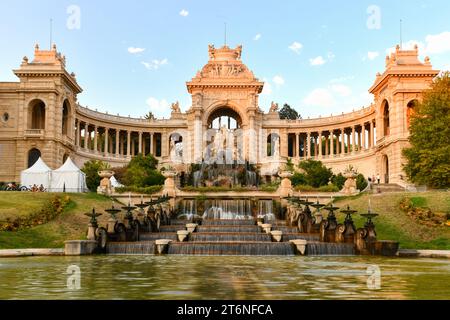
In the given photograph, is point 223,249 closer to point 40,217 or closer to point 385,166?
point 40,217

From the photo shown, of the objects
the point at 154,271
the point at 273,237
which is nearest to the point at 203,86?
the point at 273,237

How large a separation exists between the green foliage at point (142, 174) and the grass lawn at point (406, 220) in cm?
2429

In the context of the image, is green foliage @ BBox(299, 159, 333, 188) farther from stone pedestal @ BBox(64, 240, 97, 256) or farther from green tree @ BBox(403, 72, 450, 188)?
stone pedestal @ BBox(64, 240, 97, 256)

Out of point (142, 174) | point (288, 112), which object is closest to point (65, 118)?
point (142, 174)

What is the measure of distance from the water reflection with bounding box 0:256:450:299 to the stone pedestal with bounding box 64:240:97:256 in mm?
7238

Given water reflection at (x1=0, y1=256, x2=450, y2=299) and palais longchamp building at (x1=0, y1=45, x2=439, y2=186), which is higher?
palais longchamp building at (x1=0, y1=45, x2=439, y2=186)

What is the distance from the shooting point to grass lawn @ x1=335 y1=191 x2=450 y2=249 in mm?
32500

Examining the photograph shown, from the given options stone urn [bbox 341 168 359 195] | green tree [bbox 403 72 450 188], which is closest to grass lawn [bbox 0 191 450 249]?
stone urn [bbox 341 168 359 195]

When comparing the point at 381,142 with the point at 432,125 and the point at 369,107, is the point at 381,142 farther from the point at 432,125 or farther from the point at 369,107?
the point at 432,125

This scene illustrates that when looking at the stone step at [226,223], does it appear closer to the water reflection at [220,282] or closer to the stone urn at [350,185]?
the stone urn at [350,185]

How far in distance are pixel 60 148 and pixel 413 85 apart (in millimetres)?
52141

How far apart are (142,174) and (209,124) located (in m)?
38.2

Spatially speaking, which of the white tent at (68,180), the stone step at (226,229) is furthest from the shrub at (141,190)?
the stone step at (226,229)

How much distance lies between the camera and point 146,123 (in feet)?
330
